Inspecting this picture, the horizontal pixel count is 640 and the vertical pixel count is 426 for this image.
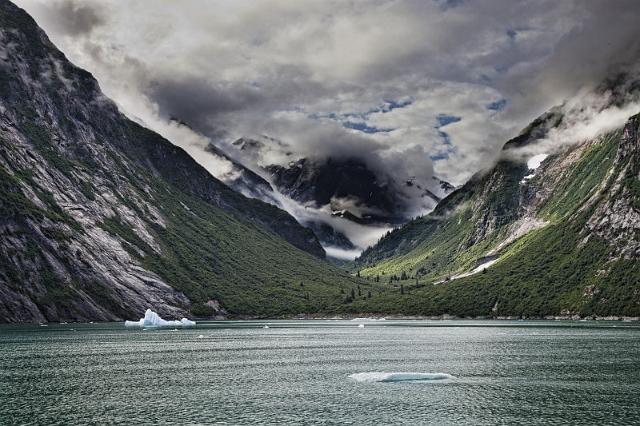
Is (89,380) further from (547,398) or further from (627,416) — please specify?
(627,416)

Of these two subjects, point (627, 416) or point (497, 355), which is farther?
point (497, 355)

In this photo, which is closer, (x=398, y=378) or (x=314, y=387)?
(x=314, y=387)

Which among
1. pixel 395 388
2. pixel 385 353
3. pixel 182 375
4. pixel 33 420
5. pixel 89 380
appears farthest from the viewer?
pixel 385 353

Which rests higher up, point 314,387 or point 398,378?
point 398,378

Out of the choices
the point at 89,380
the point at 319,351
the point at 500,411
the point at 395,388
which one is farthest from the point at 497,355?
the point at 89,380

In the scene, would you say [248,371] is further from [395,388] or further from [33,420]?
[33,420]

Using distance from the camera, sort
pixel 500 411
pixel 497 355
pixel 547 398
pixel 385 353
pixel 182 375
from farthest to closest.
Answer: pixel 385 353
pixel 497 355
pixel 182 375
pixel 547 398
pixel 500 411

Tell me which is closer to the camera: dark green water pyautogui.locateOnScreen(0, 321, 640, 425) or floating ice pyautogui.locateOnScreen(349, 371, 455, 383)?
dark green water pyautogui.locateOnScreen(0, 321, 640, 425)

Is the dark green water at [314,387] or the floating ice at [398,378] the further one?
the floating ice at [398,378]
